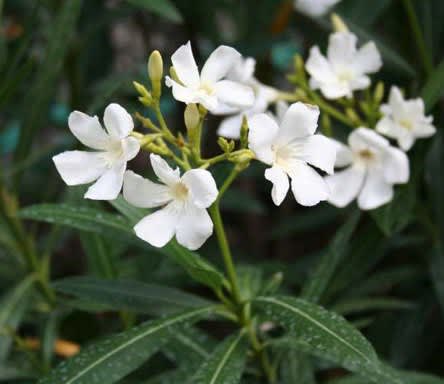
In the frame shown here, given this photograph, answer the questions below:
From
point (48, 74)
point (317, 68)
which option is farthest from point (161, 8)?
point (317, 68)

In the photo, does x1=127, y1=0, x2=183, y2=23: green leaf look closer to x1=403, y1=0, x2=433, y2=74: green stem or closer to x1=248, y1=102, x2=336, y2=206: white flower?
x1=403, y1=0, x2=433, y2=74: green stem

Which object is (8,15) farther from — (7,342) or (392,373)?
(392,373)

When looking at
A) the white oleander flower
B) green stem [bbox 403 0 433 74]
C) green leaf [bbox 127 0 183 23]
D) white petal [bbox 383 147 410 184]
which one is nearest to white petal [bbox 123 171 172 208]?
the white oleander flower

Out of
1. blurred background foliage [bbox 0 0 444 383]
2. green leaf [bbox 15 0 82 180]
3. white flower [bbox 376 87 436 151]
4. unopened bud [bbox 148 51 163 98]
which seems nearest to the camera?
unopened bud [bbox 148 51 163 98]

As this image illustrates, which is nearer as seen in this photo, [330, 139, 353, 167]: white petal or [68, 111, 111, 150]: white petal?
[68, 111, 111, 150]: white petal

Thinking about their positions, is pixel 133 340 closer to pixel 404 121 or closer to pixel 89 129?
pixel 89 129

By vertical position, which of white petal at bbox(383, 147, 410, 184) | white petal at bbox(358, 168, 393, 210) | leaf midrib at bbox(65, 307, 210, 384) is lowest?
leaf midrib at bbox(65, 307, 210, 384)

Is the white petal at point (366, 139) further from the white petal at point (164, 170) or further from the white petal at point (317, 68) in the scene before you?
the white petal at point (164, 170)

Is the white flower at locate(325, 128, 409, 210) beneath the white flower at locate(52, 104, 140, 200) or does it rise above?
beneath
